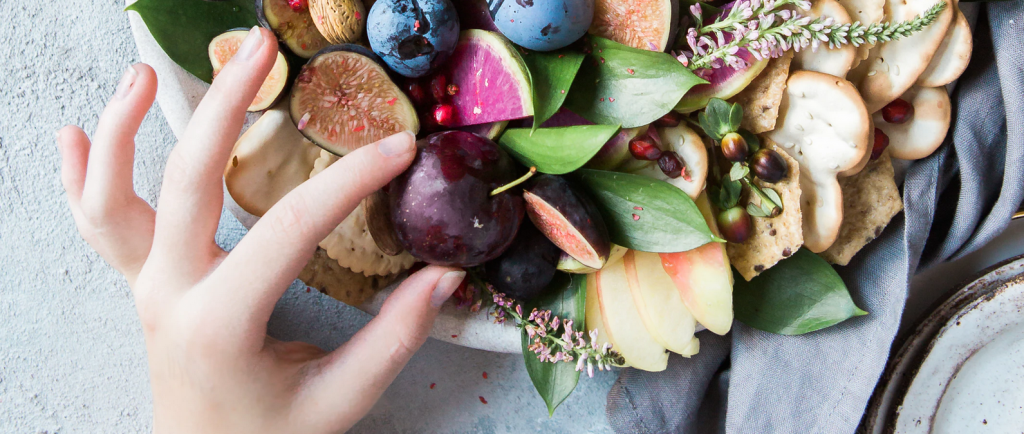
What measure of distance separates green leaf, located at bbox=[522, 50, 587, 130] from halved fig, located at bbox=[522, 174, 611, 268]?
3.3 inches

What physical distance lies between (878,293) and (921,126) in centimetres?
26

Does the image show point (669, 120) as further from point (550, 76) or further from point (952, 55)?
point (952, 55)

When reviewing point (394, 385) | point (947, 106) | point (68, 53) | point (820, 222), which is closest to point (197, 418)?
point (394, 385)

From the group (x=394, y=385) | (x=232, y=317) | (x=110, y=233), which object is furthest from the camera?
(x=394, y=385)

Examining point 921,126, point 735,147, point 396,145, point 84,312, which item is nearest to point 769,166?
point 735,147

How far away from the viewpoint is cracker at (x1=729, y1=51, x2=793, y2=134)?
32.3 inches

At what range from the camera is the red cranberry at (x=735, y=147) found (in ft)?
2.62

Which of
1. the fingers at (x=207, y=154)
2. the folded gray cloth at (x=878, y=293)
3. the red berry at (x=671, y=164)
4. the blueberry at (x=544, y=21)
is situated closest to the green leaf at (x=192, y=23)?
the fingers at (x=207, y=154)

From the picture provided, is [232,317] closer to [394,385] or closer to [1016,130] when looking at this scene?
[394,385]

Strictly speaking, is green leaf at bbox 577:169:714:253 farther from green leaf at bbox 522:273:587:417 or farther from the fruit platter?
green leaf at bbox 522:273:587:417

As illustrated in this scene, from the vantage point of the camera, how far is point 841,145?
2.69ft

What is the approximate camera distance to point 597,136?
770mm

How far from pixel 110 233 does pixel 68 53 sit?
422mm

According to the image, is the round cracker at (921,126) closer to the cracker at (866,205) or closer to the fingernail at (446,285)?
the cracker at (866,205)
